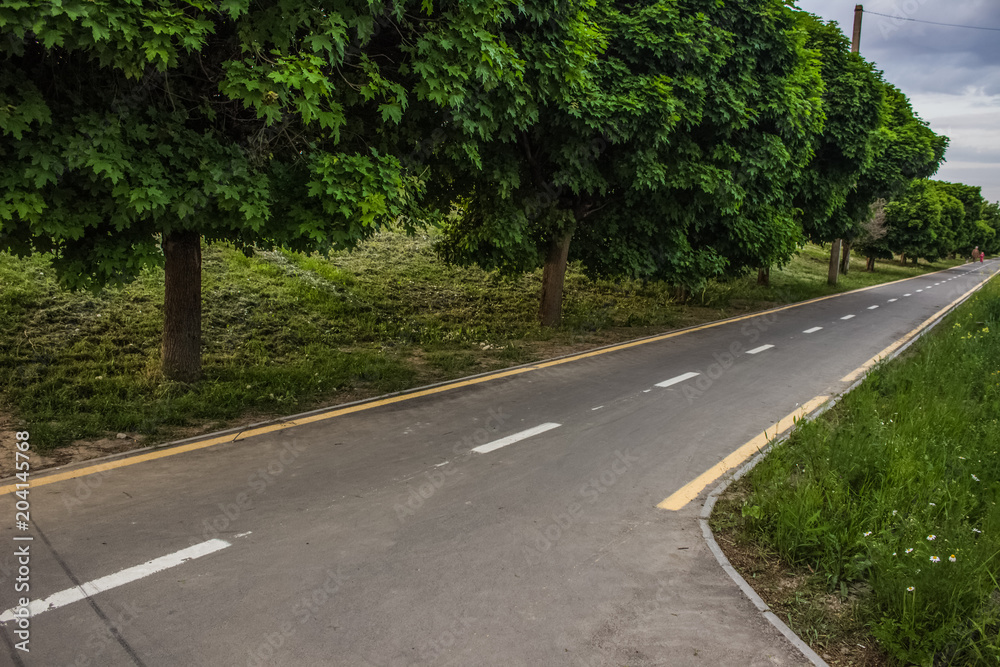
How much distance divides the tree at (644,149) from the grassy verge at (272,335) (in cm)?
185

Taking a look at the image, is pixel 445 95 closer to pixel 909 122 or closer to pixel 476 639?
pixel 476 639

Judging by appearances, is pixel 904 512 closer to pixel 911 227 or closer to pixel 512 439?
pixel 512 439

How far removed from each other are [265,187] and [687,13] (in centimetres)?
1028

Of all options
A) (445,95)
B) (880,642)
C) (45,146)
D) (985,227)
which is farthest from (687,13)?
(985,227)

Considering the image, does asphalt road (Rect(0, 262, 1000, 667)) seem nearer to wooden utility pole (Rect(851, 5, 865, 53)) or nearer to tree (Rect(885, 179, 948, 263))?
wooden utility pole (Rect(851, 5, 865, 53))

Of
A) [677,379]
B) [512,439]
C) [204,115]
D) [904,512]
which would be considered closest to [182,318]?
[204,115]

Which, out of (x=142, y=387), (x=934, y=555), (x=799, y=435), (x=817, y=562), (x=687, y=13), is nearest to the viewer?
(x=934, y=555)

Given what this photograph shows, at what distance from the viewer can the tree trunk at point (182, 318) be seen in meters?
8.78

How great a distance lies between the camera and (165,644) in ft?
11.7

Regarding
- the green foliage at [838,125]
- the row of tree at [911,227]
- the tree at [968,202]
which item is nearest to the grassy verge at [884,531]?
the green foliage at [838,125]

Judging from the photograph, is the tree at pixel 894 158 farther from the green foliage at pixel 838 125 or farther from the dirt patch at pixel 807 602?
the dirt patch at pixel 807 602

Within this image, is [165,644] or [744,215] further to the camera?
[744,215]

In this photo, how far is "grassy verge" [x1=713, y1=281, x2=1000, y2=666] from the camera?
390cm

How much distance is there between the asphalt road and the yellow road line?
105 millimetres
